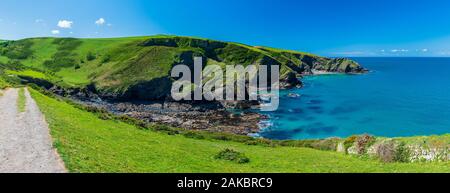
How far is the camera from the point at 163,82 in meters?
129

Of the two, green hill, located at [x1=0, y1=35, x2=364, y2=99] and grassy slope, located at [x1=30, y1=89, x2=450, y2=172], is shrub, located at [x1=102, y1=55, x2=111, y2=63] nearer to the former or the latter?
green hill, located at [x1=0, y1=35, x2=364, y2=99]

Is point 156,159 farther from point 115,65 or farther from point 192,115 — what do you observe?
point 115,65

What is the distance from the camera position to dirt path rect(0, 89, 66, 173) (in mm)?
20406

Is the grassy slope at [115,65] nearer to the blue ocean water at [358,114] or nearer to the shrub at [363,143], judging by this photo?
the blue ocean water at [358,114]

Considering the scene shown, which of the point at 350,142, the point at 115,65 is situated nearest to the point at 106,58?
the point at 115,65

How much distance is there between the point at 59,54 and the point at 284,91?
126 m

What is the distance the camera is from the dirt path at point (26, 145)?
2041 centimetres

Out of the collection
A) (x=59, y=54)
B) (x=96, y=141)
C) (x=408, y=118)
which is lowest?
(x=408, y=118)

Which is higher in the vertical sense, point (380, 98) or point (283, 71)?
point (283, 71)

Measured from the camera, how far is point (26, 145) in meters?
25.4

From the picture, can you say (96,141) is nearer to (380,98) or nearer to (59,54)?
(380,98)

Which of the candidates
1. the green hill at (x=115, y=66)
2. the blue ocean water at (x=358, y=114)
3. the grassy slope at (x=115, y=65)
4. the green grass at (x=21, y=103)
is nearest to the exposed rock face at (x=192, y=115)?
the blue ocean water at (x=358, y=114)

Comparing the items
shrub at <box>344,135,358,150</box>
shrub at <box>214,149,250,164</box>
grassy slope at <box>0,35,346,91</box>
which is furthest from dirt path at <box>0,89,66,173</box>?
grassy slope at <box>0,35,346,91</box>
